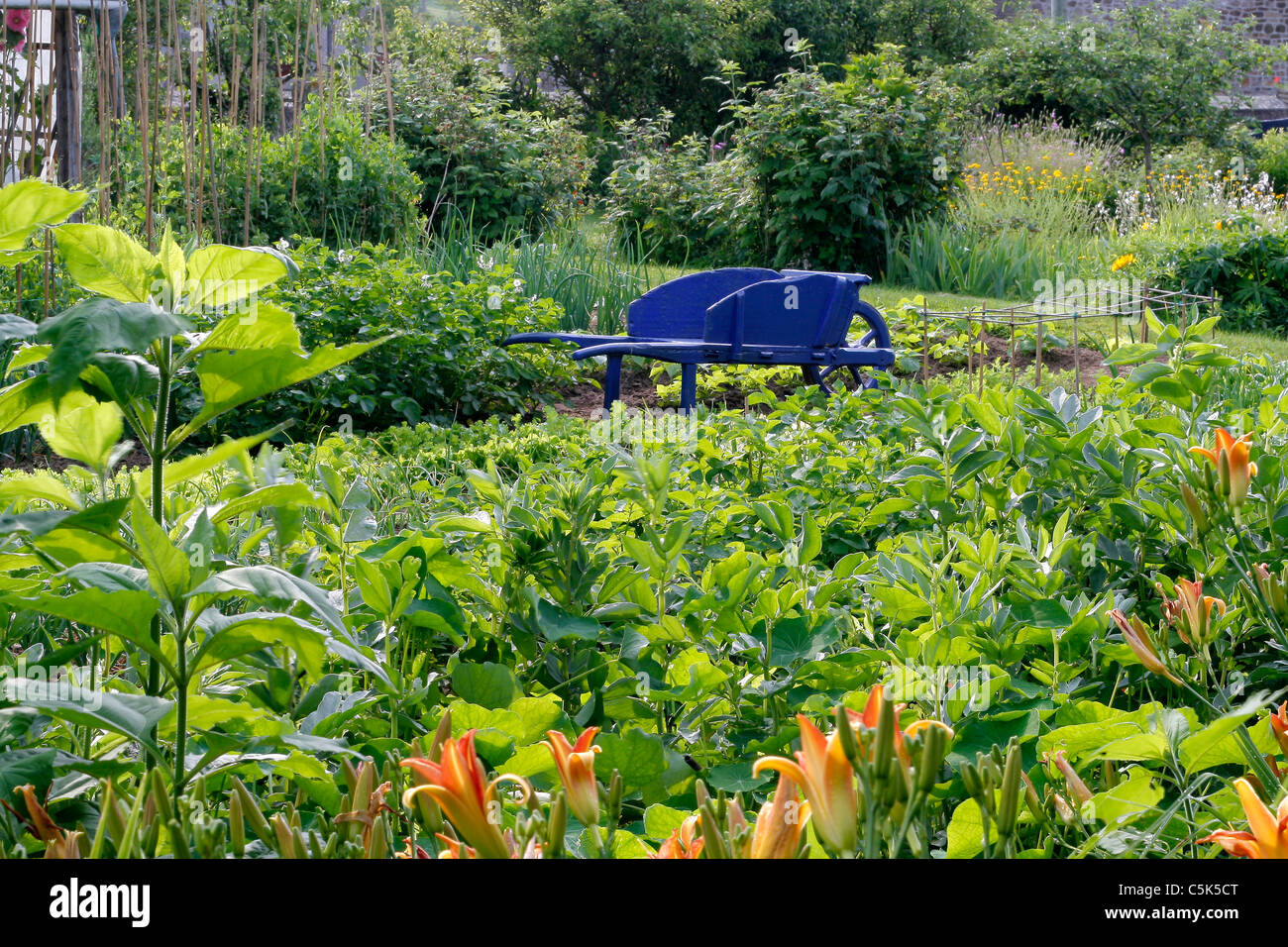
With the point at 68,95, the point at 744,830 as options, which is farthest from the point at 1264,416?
the point at 68,95

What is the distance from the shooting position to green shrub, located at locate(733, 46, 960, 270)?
10.0 meters

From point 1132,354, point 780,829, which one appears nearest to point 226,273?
point 780,829

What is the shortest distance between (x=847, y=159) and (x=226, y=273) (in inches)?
385

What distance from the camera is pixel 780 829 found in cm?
62

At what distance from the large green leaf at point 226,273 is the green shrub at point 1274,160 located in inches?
695

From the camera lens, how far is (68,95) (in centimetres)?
709

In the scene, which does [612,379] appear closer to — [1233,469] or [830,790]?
[1233,469]

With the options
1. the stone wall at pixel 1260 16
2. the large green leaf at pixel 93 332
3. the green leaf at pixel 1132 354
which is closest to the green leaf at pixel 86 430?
the large green leaf at pixel 93 332

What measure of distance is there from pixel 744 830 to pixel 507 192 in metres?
10.5

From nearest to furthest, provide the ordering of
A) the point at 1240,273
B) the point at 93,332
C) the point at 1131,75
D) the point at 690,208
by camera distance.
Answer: the point at 93,332, the point at 1240,273, the point at 690,208, the point at 1131,75

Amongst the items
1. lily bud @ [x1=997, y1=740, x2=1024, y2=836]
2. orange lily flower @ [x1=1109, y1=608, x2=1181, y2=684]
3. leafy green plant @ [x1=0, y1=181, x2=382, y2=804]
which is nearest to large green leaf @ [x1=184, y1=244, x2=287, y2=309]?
leafy green plant @ [x1=0, y1=181, x2=382, y2=804]

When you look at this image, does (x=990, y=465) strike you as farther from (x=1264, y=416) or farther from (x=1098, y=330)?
(x=1098, y=330)

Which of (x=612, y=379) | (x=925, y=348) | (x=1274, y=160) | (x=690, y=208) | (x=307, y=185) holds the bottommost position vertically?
(x=612, y=379)

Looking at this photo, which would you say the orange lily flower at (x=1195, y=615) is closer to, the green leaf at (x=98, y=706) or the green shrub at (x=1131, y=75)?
the green leaf at (x=98, y=706)
